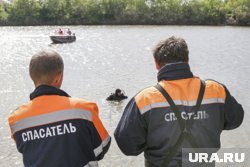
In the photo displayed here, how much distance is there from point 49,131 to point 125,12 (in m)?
89.6

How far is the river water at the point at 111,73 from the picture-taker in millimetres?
12688

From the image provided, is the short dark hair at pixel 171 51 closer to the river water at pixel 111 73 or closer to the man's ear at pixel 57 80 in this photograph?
the man's ear at pixel 57 80

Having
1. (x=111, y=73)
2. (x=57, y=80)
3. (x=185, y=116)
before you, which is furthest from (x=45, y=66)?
(x=111, y=73)

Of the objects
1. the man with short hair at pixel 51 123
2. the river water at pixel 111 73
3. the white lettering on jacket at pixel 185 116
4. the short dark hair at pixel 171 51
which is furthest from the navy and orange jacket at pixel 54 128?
the river water at pixel 111 73

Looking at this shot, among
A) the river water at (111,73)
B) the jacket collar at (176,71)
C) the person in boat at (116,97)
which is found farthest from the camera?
the person in boat at (116,97)

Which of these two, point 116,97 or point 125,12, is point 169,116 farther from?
point 125,12

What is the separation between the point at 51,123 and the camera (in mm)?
3441

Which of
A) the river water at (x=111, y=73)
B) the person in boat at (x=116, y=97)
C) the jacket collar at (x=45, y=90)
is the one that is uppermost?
the jacket collar at (x=45, y=90)

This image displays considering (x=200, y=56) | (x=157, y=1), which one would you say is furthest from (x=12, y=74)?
(x=157, y=1)

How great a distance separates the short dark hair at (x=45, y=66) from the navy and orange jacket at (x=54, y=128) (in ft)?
0.29

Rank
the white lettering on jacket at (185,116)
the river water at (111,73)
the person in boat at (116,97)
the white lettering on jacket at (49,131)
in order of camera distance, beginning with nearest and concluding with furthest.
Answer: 1. the white lettering on jacket at (49,131)
2. the white lettering on jacket at (185,116)
3. the river water at (111,73)
4. the person in boat at (116,97)

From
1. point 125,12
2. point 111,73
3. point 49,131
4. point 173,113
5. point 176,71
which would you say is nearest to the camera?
point 49,131

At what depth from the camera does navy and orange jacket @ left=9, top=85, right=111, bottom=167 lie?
11.2 feet

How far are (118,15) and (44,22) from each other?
17.0 meters
